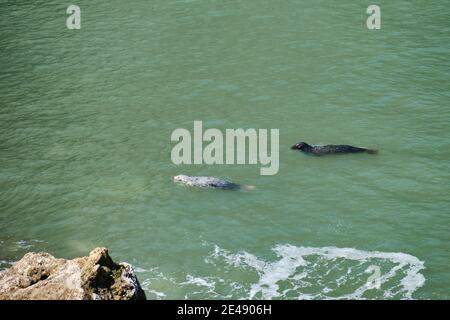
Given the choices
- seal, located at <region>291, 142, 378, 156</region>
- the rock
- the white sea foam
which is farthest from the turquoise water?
the rock

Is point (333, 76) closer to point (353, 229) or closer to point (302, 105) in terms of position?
point (302, 105)

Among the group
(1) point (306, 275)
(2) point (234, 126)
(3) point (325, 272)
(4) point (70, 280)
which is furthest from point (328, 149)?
(4) point (70, 280)

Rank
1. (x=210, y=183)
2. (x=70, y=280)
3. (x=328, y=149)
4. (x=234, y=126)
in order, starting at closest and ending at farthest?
(x=70, y=280), (x=210, y=183), (x=328, y=149), (x=234, y=126)

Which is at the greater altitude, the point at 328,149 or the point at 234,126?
the point at 234,126

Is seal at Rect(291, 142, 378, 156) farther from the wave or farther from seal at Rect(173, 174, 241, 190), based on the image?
the wave

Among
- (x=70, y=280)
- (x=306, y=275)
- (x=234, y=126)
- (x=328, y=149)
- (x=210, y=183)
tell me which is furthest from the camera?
(x=234, y=126)

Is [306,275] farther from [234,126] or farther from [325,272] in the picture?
[234,126]
